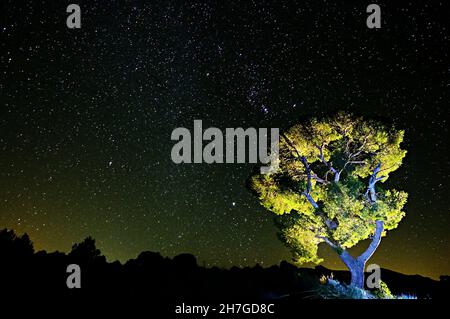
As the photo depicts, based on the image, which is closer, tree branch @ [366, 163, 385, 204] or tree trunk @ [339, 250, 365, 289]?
tree trunk @ [339, 250, 365, 289]

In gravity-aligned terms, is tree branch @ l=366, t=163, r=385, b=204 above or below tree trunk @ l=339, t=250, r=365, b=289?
above

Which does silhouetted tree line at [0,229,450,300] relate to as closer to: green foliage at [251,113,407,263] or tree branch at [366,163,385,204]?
green foliage at [251,113,407,263]

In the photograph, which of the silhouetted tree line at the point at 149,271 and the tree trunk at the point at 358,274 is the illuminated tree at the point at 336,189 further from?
the silhouetted tree line at the point at 149,271

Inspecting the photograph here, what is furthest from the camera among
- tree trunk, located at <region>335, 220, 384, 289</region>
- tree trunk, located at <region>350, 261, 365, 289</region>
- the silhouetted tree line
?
the silhouetted tree line

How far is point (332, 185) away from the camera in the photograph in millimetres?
13250

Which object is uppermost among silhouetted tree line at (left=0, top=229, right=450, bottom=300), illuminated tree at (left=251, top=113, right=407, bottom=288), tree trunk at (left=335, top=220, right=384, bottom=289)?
illuminated tree at (left=251, top=113, right=407, bottom=288)

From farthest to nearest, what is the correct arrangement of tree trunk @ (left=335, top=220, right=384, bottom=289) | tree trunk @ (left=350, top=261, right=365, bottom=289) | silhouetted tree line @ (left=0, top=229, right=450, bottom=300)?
silhouetted tree line @ (left=0, top=229, right=450, bottom=300) < tree trunk @ (left=335, top=220, right=384, bottom=289) < tree trunk @ (left=350, top=261, right=365, bottom=289)

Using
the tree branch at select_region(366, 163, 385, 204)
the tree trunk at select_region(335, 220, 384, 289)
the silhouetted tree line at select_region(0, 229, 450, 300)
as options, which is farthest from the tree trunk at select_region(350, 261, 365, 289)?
the tree branch at select_region(366, 163, 385, 204)

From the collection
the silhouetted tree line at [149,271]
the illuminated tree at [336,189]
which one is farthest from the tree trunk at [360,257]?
the silhouetted tree line at [149,271]

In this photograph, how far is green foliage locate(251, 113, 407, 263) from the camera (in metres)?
12.8

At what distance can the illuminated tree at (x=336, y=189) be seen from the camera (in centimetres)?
1283
